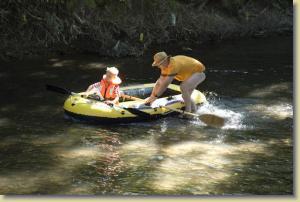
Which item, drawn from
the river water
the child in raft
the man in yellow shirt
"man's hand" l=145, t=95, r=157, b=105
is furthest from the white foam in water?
the child in raft

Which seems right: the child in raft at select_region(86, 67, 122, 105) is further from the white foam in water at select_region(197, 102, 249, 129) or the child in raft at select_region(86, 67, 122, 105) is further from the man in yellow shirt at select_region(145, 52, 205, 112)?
the white foam in water at select_region(197, 102, 249, 129)

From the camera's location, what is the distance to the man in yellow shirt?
25.7 ft

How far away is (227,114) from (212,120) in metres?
0.85

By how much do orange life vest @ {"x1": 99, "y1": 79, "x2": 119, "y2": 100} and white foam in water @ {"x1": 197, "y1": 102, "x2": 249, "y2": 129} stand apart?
1463 mm

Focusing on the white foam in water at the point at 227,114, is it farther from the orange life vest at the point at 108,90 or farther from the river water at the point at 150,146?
the orange life vest at the point at 108,90

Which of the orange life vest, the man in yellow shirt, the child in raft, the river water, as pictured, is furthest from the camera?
the orange life vest

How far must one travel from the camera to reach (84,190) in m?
5.69

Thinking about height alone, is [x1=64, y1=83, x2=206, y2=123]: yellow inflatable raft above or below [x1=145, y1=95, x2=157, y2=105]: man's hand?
below

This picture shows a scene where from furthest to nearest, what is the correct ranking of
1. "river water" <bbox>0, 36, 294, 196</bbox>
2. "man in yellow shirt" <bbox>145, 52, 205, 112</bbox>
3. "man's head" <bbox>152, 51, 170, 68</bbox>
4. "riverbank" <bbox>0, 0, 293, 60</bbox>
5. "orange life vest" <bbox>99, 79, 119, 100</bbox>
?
"riverbank" <bbox>0, 0, 293, 60</bbox>, "orange life vest" <bbox>99, 79, 119, 100</bbox>, "man in yellow shirt" <bbox>145, 52, 205, 112</bbox>, "man's head" <bbox>152, 51, 170, 68</bbox>, "river water" <bbox>0, 36, 294, 196</bbox>

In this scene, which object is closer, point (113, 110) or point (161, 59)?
point (161, 59)

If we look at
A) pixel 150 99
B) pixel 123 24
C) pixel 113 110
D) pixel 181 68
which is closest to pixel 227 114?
pixel 181 68

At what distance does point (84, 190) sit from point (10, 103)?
4.04 metres

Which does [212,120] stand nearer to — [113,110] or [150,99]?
[150,99]

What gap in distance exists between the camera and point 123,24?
14.4 metres
